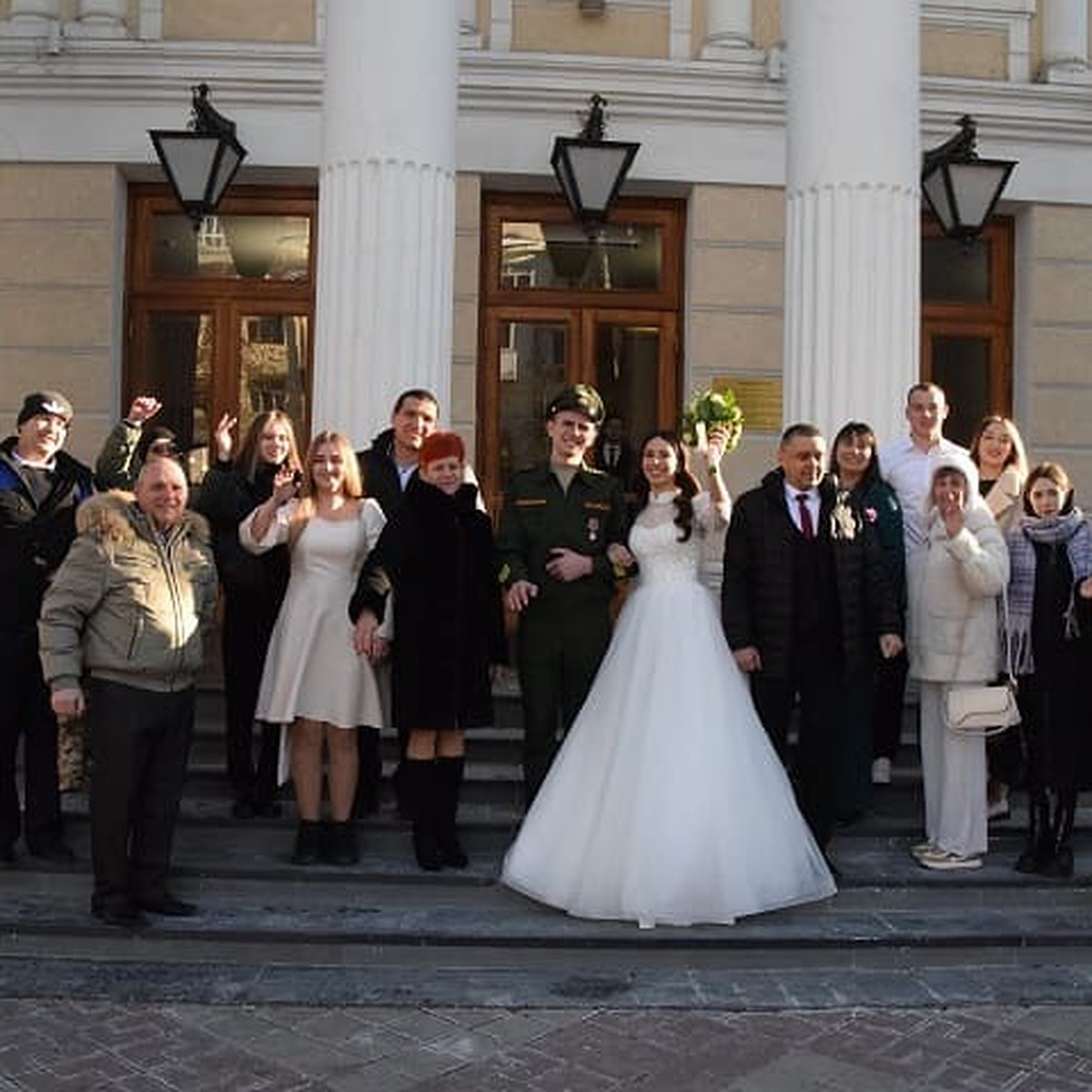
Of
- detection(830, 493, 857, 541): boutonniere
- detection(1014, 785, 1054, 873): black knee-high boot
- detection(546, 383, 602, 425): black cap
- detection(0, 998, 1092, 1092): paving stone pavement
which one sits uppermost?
detection(546, 383, 602, 425): black cap

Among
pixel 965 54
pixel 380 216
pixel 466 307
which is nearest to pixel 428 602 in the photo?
pixel 380 216

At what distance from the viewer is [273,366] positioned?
9.77 m

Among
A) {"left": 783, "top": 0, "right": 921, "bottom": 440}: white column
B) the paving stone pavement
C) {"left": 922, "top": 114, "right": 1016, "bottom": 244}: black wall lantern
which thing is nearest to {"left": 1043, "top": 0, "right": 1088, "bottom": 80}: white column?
{"left": 922, "top": 114, "right": 1016, "bottom": 244}: black wall lantern

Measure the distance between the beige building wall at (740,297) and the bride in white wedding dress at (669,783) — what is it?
400 cm

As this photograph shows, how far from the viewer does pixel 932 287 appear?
10062mm

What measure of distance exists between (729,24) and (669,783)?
6.54 meters

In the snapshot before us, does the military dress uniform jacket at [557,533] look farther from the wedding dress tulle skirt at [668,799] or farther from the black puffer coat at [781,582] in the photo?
the black puffer coat at [781,582]

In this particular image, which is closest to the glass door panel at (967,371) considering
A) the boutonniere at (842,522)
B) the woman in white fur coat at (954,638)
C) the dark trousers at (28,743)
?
the woman in white fur coat at (954,638)

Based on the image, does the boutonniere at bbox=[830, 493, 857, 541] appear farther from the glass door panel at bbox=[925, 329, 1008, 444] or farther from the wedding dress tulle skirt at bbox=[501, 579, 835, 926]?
the glass door panel at bbox=[925, 329, 1008, 444]

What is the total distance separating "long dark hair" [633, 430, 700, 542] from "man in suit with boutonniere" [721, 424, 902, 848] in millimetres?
211

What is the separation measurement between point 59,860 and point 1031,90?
8388mm

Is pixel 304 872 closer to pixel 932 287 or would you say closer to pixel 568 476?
pixel 568 476

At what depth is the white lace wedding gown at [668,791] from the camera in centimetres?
516

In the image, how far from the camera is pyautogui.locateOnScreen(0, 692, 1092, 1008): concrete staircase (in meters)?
4.85
